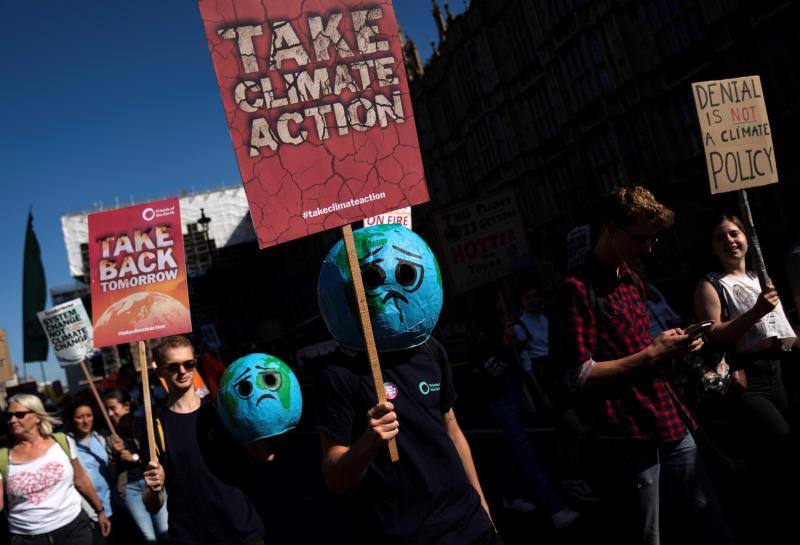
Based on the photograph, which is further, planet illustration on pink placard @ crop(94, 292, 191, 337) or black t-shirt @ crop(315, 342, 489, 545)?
planet illustration on pink placard @ crop(94, 292, 191, 337)

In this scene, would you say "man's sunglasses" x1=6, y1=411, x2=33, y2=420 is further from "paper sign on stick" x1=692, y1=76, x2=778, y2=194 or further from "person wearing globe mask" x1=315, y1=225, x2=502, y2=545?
"paper sign on stick" x1=692, y1=76, x2=778, y2=194

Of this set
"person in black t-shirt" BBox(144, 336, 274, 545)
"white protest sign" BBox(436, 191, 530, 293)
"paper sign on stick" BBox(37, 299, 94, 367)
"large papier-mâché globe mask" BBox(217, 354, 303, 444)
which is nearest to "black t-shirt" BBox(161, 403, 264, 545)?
"person in black t-shirt" BBox(144, 336, 274, 545)

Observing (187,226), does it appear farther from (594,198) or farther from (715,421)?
(715,421)

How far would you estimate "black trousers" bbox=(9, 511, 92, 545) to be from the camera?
414cm

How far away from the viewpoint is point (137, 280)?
187 inches

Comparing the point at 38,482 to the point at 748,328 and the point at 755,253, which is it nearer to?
the point at 748,328

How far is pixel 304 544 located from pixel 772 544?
3752mm

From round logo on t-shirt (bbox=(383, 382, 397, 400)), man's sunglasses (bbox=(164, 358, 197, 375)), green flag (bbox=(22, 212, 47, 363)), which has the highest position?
green flag (bbox=(22, 212, 47, 363))

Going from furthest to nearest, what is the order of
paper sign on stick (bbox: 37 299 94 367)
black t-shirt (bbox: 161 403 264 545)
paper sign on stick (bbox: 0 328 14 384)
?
paper sign on stick (bbox: 37 299 94 367) < paper sign on stick (bbox: 0 328 14 384) < black t-shirt (bbox: 161 403 264 545)

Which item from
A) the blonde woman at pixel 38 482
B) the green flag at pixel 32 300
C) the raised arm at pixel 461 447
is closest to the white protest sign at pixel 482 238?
the blonde woman at pixel 38 482

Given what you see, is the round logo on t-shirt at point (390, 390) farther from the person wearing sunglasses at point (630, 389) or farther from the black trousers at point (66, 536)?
the black trousers at point (66, 536)

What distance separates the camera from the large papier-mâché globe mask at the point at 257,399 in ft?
11.3

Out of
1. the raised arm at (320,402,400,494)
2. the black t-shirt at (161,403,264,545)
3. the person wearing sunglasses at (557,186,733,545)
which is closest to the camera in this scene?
the raised arm at (320,402,400,494)

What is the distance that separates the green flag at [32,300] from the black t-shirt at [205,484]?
38.8 feet
